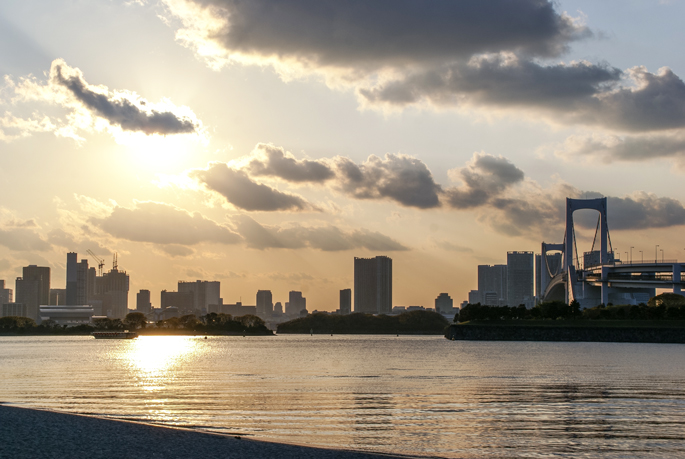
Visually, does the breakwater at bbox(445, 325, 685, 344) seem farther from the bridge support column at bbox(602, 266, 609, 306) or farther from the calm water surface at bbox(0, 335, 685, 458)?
the calm water surface at bbox(0, 335, 685, 458)

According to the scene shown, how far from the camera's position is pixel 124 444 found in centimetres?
1590

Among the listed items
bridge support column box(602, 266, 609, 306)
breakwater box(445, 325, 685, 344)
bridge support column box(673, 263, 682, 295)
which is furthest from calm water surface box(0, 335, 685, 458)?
bridge support column box(602, 266, 609, 306)

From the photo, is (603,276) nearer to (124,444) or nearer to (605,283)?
(605,283)

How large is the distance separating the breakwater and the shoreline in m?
131

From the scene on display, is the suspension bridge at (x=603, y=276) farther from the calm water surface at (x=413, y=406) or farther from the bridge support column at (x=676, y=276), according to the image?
the calm water surface at (x=413, y=406)

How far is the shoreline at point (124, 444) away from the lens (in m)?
15.1

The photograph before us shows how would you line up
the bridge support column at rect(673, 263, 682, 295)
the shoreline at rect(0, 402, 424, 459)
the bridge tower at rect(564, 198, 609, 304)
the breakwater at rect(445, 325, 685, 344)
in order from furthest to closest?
the bridge tower at rect(564, 198, 609, 304), the bridge support column at rect(673, 263, 682, 295), the breakwater at rect(445, 325, 685, 344), the shoreline at rect(0, 402, 424, 459)

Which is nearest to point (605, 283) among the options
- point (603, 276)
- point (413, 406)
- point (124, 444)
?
point (603, 276)

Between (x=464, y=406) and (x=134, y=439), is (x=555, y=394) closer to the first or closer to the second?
(x=464, y=406)

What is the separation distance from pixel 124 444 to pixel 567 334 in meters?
138

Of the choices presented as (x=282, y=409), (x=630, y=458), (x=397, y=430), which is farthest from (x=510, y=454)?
(x=282, y=409)

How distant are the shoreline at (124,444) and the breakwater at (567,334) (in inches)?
5158

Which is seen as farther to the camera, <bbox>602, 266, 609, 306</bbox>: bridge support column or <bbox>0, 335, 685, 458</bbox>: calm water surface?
<bbox>602, 266, 609, 306</bbox>: bridge support column

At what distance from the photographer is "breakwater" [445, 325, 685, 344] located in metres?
133
